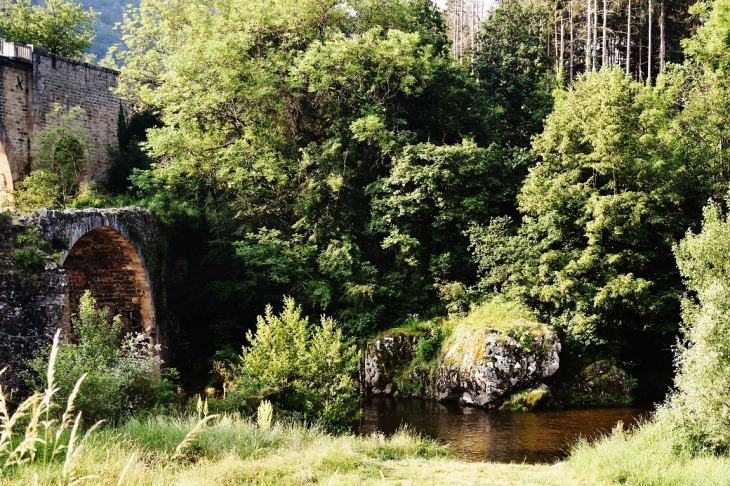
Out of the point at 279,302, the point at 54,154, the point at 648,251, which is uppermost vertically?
the point at 54,154

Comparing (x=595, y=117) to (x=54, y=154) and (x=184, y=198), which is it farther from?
(x=54, y=154)

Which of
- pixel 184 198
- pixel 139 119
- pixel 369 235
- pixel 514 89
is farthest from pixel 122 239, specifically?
pixel 514 89

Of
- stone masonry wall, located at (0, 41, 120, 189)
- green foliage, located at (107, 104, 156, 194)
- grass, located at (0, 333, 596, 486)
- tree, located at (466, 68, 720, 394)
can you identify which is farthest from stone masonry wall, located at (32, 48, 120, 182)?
grass, located at (0, 333, 596, 486)

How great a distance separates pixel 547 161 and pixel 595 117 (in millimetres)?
2152

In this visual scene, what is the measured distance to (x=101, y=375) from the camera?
955cm

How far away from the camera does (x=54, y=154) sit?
2228 cm

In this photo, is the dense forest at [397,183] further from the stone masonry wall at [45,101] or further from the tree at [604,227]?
the stone masonry wall at [45,101]

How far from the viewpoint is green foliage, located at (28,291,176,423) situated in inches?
365

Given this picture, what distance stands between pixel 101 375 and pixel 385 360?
12814 mm

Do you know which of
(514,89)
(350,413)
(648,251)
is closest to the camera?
(350,413)

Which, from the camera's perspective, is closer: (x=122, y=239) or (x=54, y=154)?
(x=122, y=239)

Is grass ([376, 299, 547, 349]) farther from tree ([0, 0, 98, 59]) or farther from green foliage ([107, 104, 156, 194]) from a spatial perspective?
tree ([0, 0, 98, 59])

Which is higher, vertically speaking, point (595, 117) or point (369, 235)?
point (595, 117)

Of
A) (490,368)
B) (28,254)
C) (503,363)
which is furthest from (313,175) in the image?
(28,254)
